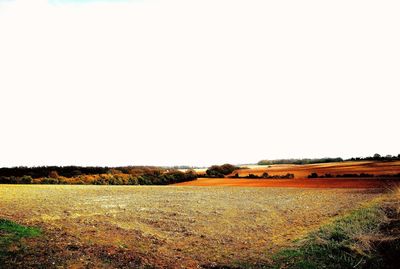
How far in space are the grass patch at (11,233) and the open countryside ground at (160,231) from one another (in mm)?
373

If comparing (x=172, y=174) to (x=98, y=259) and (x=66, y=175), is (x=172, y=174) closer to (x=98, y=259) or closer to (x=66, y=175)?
(x=66, y=175)

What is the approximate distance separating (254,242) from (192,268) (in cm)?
361

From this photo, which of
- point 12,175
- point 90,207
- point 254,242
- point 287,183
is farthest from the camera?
point 12,175

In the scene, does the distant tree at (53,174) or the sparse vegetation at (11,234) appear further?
the distant tree at (53,174)

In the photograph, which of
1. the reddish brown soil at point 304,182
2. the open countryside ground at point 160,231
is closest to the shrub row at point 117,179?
the reddish brown soil at point 304,182

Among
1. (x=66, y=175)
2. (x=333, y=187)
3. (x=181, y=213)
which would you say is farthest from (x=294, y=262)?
(x=66, y=175)

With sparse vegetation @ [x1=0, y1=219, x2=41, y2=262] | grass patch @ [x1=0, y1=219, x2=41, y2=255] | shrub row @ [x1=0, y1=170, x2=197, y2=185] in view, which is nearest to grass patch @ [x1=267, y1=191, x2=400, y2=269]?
sparse vegetation @ [x1=0, y1=219, x2=41, y2=262]

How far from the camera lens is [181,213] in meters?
18.4

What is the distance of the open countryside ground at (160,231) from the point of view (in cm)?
1033

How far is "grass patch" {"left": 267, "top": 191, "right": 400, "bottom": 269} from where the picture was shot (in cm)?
1017

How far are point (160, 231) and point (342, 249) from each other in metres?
7.00

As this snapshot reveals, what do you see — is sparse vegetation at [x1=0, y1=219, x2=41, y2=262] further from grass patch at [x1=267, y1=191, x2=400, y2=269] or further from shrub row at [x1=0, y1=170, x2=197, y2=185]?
shrub row at [x1=0, y1=170, x2=197, y2=185]

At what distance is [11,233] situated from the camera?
12.0 metres

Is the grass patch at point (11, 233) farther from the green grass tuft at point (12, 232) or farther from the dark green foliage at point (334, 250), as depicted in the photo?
the dark green foliage at point (334, 250)
